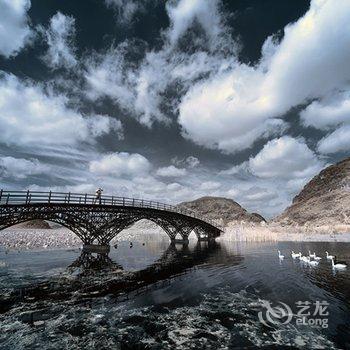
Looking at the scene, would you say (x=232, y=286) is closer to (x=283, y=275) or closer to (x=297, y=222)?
(x=283, y=275)

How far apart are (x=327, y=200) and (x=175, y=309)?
145 meters

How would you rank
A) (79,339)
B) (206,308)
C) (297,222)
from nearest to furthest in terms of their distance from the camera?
(79,339) → (206,308) → (297,222)

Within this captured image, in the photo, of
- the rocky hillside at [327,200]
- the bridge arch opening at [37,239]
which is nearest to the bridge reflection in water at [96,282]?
the bridge arch opening at [37,239]

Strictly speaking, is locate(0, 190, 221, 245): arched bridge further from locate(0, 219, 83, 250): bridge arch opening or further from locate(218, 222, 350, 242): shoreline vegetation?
locate(218, 222, 350, 242): shoreline vegetation

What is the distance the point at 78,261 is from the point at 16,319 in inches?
867

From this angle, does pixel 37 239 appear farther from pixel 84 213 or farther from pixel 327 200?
pixel 327 200

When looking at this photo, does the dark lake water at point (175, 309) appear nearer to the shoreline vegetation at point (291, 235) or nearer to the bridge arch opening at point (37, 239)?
the bridge arch opening at point (37, 239)

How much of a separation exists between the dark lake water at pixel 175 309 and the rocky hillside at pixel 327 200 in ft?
302

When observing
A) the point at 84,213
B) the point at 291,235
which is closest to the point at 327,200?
the point at 291,235

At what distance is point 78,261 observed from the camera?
120ft

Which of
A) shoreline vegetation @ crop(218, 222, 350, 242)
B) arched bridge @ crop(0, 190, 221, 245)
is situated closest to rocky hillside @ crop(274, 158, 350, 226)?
shoreline vegetation @ crop(218, 222, 350, 242)

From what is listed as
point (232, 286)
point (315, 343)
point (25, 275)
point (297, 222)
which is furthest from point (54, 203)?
point (297, 222)

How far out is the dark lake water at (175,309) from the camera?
40.8ft

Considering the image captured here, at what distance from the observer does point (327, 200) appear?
13712 centimetres
